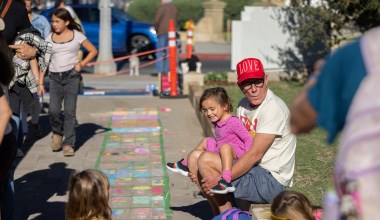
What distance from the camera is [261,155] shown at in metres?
5.54

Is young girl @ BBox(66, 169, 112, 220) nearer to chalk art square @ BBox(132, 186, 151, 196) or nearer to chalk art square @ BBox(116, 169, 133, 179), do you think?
chalk art square @ BBox(132, 186, 151, 196)

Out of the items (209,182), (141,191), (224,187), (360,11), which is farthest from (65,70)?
(360,11)

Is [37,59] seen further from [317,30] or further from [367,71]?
[317,30]

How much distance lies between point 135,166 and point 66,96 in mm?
1137

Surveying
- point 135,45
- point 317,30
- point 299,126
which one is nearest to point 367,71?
point 299,126

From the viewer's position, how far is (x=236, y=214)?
562 centimetres

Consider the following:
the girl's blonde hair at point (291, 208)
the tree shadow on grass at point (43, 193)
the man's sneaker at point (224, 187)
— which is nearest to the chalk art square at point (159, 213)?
the tree shadow on grass at point (43, 193)

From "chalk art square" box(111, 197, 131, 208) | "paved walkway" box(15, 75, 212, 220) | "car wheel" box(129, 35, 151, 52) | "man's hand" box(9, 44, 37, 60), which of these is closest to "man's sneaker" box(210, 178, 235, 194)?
"paved walkway" box(15, 75, 212, 220)

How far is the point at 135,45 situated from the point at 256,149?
61.1 ft

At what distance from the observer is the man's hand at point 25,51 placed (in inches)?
291

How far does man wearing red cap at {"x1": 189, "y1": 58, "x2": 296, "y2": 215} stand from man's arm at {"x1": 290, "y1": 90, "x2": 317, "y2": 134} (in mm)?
2429

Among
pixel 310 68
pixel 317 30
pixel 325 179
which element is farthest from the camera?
pixel 310 68

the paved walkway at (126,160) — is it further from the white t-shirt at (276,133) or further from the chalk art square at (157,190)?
the white t-shirt at (276,133)

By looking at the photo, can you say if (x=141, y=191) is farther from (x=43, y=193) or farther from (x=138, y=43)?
(x=138, y=43)
